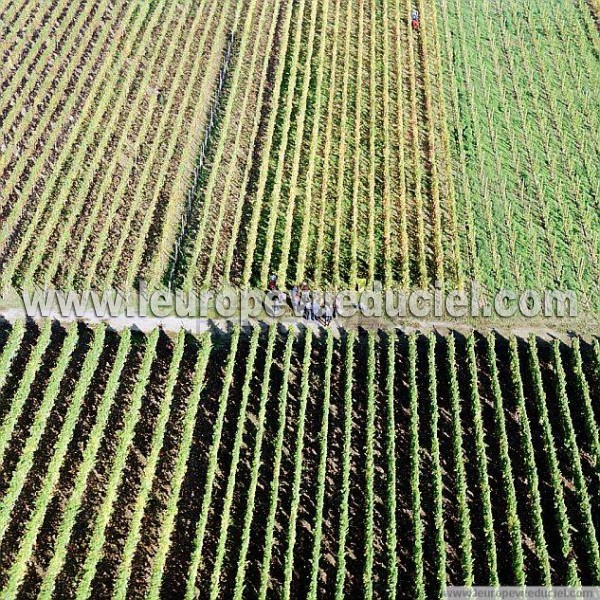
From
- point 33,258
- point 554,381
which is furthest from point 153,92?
point 554,381

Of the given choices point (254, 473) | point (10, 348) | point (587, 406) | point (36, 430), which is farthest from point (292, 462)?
point (10, 348)

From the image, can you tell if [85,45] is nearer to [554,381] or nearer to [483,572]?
[554,381]

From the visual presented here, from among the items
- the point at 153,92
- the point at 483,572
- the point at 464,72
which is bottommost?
the point at 483,572

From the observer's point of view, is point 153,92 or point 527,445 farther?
point 153,92

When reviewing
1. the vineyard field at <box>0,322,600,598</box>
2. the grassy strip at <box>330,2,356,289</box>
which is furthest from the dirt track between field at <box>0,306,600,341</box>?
the grassy strip at <box>330,2,356,289</box>

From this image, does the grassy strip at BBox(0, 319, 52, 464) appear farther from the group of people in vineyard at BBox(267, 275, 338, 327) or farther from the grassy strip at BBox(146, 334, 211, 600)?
the group of people in vineyard at BBox(267, 275, 338, 327)

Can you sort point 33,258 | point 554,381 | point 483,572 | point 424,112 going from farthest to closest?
point 424,112 → point 33,258 → point 554,381 → point 483,572

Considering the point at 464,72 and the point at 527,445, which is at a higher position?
the point at 464,72

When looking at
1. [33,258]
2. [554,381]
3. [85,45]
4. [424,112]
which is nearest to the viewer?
[554,381]

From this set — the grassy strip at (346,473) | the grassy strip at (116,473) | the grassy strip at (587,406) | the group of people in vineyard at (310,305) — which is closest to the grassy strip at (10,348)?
the grassy strip at (116,473)
